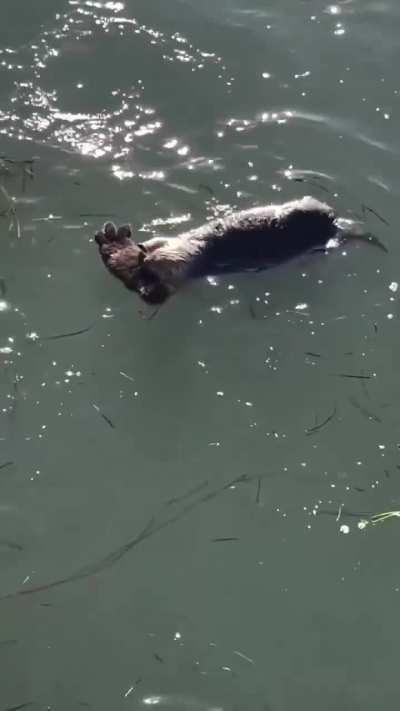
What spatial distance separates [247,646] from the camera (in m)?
4.81

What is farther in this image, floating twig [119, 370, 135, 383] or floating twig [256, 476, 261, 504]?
floating twig [119, 370, 135, 383]

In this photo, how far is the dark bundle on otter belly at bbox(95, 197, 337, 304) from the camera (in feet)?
17.8

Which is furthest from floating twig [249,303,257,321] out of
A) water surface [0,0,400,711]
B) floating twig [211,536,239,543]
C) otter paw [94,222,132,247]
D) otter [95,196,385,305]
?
floating twig [211,536,239,543]

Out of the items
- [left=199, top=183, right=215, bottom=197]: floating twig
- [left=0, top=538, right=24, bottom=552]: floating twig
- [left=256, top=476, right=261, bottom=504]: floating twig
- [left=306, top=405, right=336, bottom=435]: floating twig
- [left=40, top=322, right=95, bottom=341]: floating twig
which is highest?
[left=199, top=183, right=215, bottom=197]: floating twig

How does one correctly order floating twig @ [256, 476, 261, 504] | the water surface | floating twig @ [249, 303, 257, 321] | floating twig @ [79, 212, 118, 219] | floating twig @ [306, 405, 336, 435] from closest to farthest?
the water surface < floating twig @ [256, 476, 261, 504] < floating twig @ [306, 405, 336, 435] < floating twig @ [249, 303, 257, 321] < floating twig @ [79, 212, 118, 219]

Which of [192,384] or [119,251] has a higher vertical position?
[119,251]

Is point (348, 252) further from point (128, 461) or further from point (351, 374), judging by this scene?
point (128, 461)

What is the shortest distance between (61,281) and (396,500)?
6.90 ft

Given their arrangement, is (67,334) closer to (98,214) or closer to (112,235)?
(112,235)

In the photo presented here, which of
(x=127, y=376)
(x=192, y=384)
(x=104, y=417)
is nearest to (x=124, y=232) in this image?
(x=127, y=376)

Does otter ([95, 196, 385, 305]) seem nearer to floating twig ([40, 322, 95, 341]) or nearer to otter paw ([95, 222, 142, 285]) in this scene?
otter paw ([95, 222, 142, 285])

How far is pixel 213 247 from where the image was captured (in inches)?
219

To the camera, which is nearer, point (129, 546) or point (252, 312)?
point (129, 546)

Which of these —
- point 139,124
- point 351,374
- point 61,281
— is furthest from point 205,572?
point 139,124
